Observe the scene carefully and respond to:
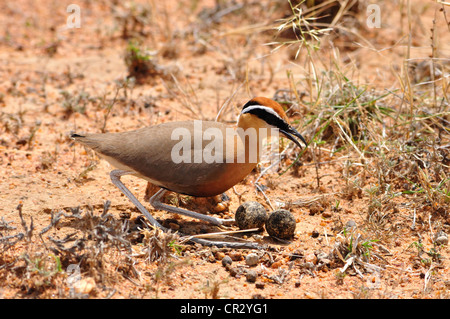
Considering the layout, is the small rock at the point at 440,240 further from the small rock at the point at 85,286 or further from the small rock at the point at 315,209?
the small rock at the point at 85,286

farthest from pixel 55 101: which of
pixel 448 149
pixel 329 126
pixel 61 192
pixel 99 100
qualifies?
pixel 448 149

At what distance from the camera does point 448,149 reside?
18.0ft

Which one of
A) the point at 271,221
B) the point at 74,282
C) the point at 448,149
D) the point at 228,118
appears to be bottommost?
the point at 74,282

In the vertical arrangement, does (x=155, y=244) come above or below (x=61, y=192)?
below

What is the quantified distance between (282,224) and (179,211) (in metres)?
1.04

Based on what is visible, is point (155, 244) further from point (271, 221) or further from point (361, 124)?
point (361, 124)

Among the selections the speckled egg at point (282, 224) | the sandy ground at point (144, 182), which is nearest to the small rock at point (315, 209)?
the sandy ground at point (144, 182)

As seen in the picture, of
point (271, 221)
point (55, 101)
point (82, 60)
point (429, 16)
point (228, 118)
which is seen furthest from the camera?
point (429, 16)

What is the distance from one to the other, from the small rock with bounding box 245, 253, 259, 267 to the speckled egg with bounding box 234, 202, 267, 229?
1.50 ft

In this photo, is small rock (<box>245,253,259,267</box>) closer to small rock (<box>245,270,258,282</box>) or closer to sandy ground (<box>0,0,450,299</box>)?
sandy ground (<box>0,0,450,299</box>)

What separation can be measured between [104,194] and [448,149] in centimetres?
364

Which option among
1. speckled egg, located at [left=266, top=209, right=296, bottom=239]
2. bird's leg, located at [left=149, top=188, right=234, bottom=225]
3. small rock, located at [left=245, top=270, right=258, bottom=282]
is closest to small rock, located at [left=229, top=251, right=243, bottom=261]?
small rock, located at [left=245, top=270, right=258, bottom=282]

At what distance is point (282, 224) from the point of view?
4.58 meters

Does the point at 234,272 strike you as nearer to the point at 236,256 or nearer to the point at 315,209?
the point at 236,256
